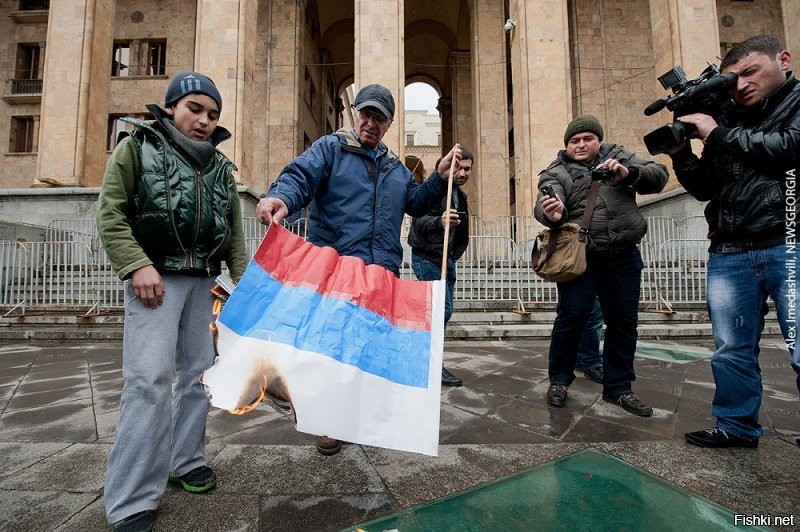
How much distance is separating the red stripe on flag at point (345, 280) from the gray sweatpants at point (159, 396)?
1.60ft

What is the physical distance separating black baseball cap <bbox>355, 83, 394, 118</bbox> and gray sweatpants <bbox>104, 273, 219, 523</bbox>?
124 cm

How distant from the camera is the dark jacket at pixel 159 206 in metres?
1.60

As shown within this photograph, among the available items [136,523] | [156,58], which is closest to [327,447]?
[136,523]

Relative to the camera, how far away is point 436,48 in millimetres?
25062

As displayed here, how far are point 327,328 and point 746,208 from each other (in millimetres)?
2359

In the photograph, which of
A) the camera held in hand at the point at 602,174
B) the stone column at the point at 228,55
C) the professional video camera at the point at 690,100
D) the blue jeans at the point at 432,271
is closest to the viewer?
the professional video camera at the point at 690,100

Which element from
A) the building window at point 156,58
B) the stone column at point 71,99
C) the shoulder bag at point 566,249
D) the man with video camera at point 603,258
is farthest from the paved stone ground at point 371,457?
the building window at point 156,58

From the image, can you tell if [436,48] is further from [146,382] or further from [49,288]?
[146,382]

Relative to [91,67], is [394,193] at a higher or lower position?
lower

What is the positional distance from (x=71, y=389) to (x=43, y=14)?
81.5ft

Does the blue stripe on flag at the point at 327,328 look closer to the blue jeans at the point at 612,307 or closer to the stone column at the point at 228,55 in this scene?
the blue jeans at the point at 612,307

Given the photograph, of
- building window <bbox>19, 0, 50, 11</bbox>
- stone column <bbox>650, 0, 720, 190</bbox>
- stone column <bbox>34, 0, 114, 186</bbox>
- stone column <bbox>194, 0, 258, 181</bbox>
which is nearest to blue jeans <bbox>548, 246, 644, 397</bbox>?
stone column <bbox>650, 0, 720, 190</bbox>

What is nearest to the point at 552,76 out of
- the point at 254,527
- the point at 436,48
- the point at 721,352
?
the point at 721,352

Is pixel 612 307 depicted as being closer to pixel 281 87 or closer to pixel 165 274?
pixel 165 274
